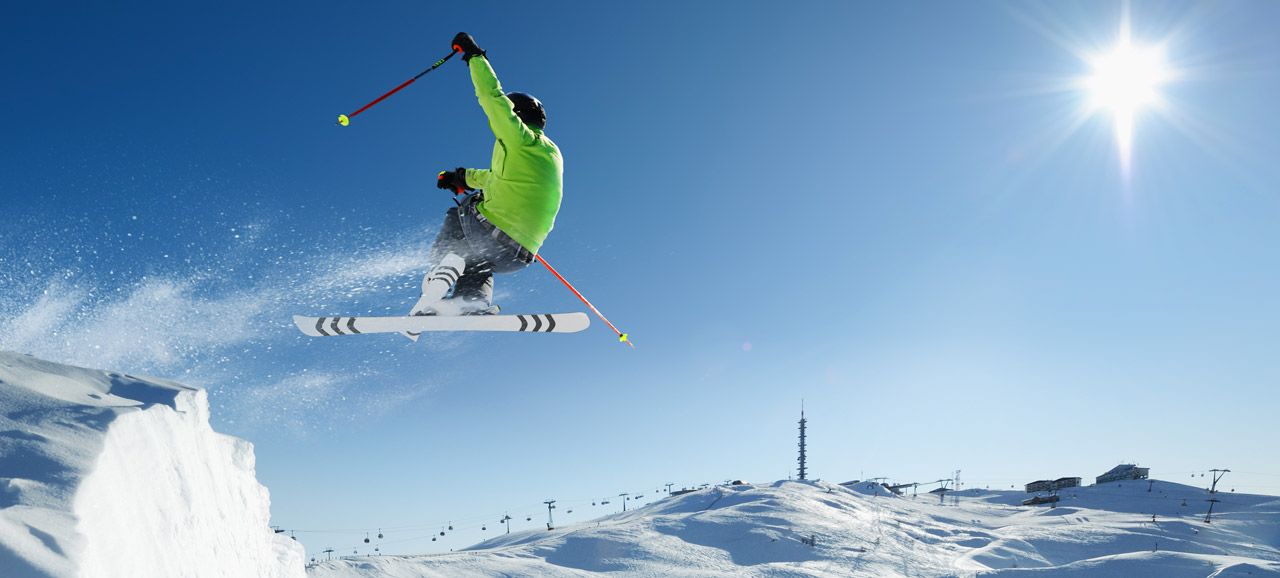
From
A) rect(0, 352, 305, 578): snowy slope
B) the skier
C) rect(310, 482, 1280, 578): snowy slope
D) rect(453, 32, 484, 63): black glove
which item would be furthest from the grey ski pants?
rect(310, 482, 1280, 578): snowy slope

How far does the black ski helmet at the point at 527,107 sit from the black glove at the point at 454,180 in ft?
3.17

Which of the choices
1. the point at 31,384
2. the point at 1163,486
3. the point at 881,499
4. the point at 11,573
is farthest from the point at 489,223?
the point at 1163,486

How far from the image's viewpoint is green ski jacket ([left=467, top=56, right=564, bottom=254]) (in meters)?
6.50

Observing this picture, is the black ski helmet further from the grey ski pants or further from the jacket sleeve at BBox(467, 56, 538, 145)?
the grey ski pants

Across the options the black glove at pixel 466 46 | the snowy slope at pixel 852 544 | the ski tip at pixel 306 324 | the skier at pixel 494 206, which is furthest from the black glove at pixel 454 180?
the snowy slope at pixel 852 544

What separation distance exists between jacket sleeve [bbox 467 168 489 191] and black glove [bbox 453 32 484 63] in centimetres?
130

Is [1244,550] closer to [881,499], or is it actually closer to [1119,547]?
[1119,547]

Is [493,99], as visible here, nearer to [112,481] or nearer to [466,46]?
[466,46]

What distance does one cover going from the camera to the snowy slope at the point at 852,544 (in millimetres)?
34125

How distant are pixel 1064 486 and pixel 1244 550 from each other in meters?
48.1

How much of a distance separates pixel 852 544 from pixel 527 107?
143ft

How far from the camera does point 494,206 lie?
23.4 feet

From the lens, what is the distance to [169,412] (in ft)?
16.7

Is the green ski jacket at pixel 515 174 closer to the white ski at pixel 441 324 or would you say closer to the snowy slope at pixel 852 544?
the white ski at pixel 441 324
